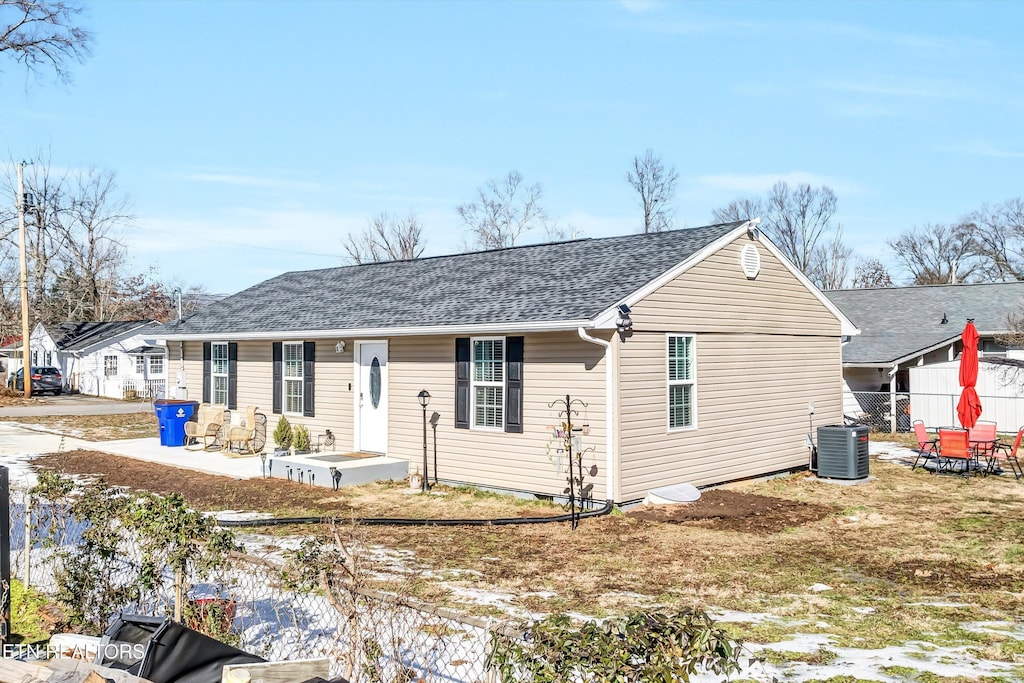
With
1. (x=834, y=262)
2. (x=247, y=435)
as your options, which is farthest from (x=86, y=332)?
(x=834, y=262)

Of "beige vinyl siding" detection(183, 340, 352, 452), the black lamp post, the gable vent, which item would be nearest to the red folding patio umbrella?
the gable vent

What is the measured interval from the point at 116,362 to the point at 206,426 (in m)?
28.0

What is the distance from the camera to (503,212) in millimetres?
47906

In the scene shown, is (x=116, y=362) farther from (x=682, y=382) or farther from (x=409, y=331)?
(x=682, y=382)

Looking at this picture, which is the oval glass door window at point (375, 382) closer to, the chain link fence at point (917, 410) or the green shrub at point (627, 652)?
the green shrub at point (627, 652)

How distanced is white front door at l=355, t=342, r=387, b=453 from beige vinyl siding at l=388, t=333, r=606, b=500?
0.83ft

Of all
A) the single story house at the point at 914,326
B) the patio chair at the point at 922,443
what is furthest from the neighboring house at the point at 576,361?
the single story house at the point at 914,326

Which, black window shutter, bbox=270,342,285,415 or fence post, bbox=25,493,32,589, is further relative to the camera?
black window shutter, bbox=270,342,285,415

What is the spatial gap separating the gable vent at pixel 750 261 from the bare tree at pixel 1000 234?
39747 millimetres

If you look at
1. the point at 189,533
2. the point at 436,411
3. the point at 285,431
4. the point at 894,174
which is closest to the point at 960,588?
the point at 189,533

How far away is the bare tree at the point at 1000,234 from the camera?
46.2 m

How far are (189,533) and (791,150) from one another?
3270 centimetres

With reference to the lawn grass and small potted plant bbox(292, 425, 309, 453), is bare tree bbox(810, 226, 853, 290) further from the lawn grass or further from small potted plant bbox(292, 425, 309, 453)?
small potted plant bbox(292, 425, 309, 453)

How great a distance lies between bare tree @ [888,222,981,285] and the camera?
50031mm
